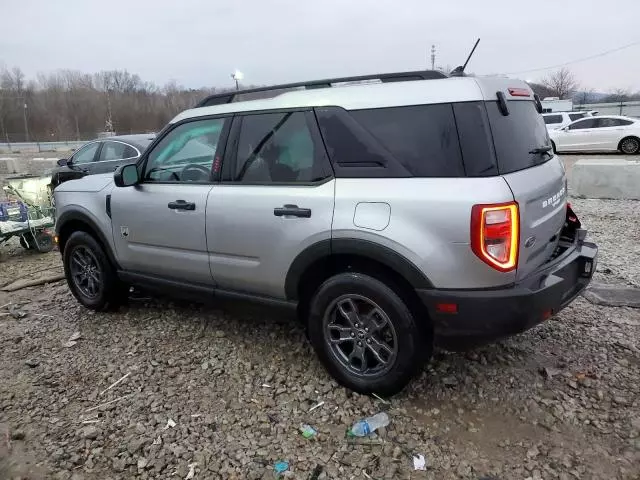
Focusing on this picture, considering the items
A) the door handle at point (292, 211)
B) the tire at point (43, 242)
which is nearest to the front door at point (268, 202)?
the door handle at point (292, 211)

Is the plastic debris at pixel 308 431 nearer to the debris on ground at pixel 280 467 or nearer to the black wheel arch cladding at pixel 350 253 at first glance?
the debris on ground at pixel 280 467

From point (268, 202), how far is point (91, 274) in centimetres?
244

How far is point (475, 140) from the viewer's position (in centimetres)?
271

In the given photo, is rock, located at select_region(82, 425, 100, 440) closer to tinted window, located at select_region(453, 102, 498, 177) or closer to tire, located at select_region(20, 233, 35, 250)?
tinted window, located at select_region(453, 102, 498, 177)

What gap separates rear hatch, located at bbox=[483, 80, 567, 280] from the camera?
108 inches

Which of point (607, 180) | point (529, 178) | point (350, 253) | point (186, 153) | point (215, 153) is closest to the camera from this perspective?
point (529, 178)

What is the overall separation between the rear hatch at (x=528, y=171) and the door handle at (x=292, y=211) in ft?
3.78

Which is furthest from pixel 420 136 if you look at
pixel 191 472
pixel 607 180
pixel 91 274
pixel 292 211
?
pixel 607 180

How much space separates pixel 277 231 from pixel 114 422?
1551 millimetres

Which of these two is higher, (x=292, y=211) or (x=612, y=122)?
(x=612, y=122)

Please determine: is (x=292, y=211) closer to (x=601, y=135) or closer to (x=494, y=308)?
(x=494, y=308)

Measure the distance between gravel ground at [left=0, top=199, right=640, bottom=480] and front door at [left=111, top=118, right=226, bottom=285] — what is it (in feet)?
1.72

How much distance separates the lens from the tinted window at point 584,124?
17.6 meters

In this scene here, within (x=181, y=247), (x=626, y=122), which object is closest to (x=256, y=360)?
(x=181, y=247)
